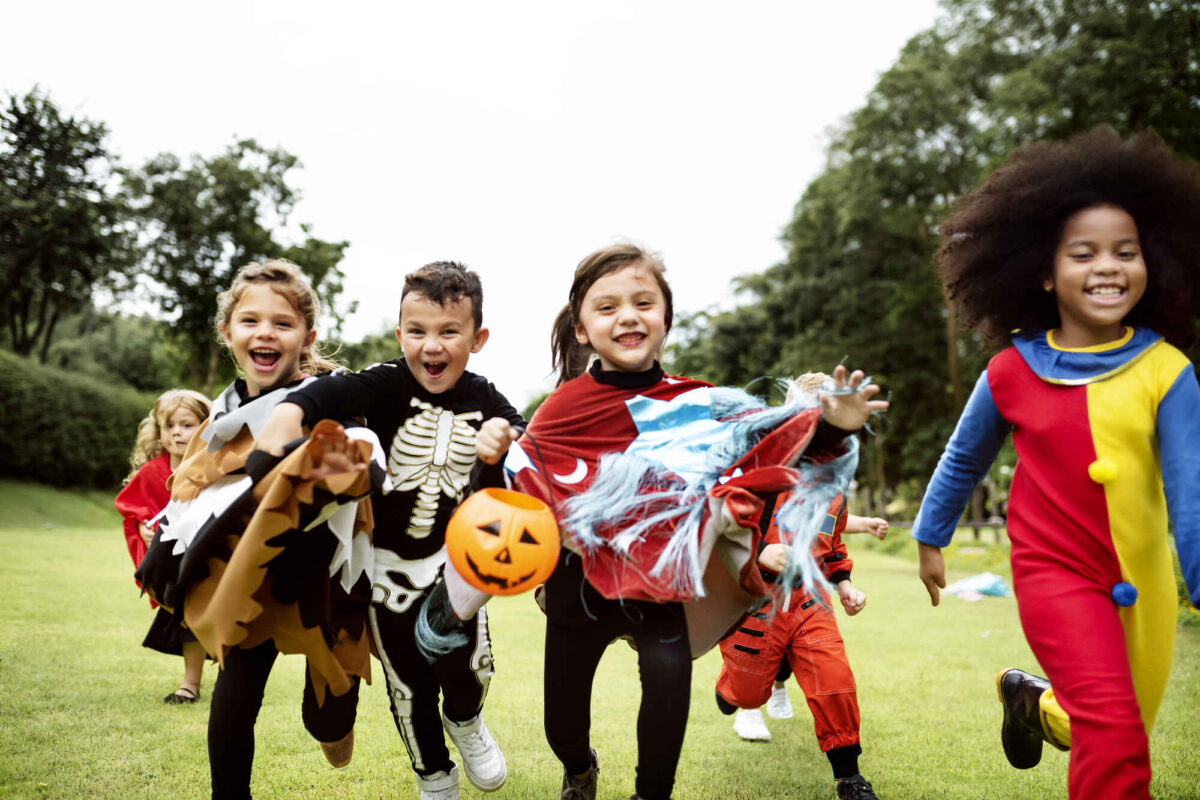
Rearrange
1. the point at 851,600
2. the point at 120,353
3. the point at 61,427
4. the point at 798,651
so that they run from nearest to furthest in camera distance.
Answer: the point at 851,600 < the point at 798,651 < the point at 61,427 < the point at 120,353

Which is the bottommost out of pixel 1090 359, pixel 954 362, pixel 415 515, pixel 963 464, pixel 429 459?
pixel 415 515

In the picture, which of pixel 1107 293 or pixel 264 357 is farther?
pixel 264 357

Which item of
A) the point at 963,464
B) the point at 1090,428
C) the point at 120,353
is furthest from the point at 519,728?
the point at 120,353

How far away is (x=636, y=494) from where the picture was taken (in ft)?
10.0

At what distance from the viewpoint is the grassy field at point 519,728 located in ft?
13.6

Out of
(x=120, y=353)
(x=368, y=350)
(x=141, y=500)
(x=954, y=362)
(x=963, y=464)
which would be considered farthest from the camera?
(x=120, y=353)

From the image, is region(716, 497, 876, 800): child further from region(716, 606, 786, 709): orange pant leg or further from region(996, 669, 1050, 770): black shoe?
region(996, 669, 1050, 770): black shoe

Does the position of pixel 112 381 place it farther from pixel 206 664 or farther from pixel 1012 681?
pixel 1012 681

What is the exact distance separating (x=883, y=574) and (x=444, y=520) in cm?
1523

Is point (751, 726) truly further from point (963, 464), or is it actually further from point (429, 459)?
point (429, 459)

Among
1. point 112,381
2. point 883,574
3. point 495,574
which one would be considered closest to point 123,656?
point 495,574

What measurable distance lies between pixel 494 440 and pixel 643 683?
0.98 metres

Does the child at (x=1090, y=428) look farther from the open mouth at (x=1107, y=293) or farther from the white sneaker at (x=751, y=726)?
the white sneaker at (x=751, y=726)

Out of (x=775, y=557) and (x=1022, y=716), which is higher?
(x=775, y=557)
